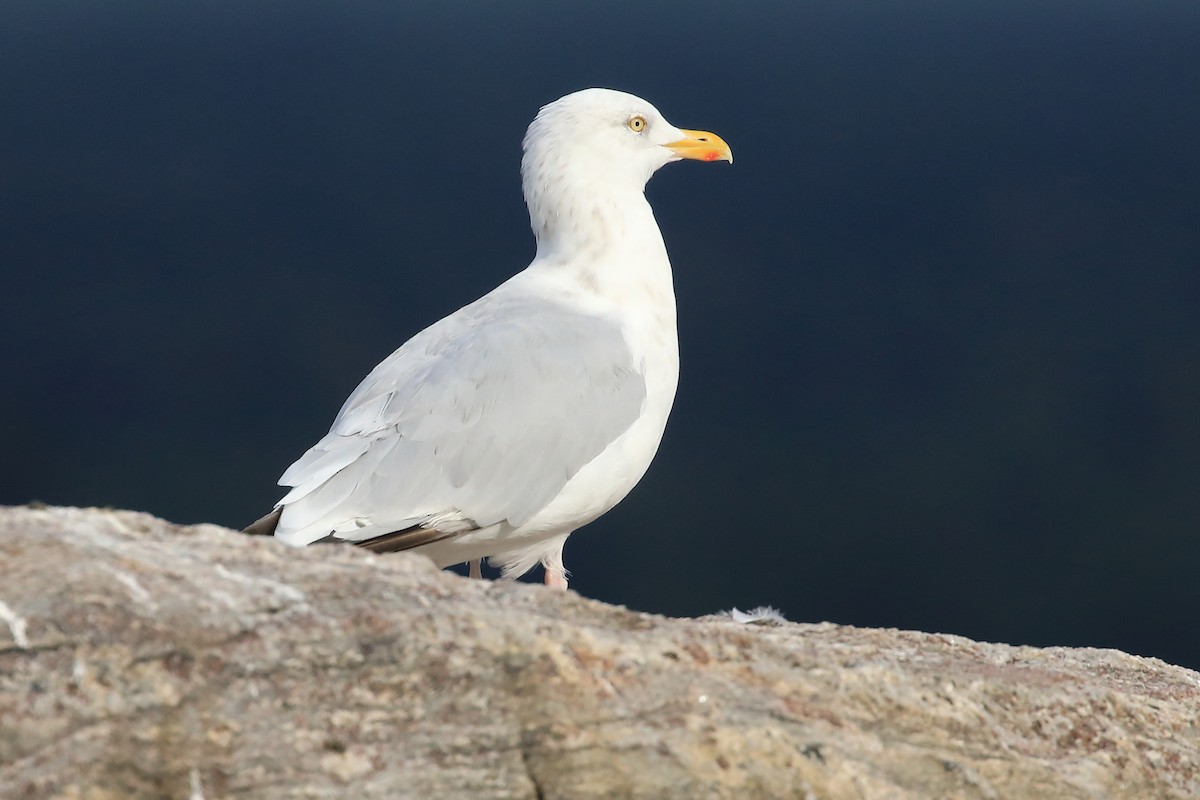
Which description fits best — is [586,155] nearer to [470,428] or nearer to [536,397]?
[536,397]

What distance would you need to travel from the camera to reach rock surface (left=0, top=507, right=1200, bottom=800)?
1.83m

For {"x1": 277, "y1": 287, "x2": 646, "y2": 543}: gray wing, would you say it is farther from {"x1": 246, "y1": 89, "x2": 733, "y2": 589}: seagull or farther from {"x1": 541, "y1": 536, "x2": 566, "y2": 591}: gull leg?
{"x1": 541, "y1": 536, "x2": 566, "y2": 591}: gull leg

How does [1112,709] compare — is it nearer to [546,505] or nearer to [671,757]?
[671,757]

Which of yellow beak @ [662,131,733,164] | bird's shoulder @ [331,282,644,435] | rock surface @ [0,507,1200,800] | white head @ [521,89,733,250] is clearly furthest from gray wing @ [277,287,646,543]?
rock surface @ [0,507,1200,800]

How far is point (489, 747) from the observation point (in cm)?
193

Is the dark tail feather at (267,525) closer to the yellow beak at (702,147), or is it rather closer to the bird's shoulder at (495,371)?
the bird's shoulder at (495,371)

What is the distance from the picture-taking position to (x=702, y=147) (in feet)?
14.5

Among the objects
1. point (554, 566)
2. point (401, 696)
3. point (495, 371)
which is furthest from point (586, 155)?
point (401, 696)

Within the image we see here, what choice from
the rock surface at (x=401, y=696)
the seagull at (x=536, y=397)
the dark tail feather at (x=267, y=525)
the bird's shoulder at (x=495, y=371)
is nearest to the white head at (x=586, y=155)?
the seagull at (x=536, y=397)

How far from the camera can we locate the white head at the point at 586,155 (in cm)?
413

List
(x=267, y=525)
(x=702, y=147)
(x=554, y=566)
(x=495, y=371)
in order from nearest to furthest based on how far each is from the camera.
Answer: (x=267, y=525) → (x=495, y=371) → (x=554, y=566) → (x=702, y=147)

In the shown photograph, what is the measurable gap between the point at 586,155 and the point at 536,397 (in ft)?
3.01

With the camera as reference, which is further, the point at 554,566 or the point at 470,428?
the point at 554,566

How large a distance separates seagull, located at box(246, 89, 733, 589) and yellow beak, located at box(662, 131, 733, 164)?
0.14 meters
